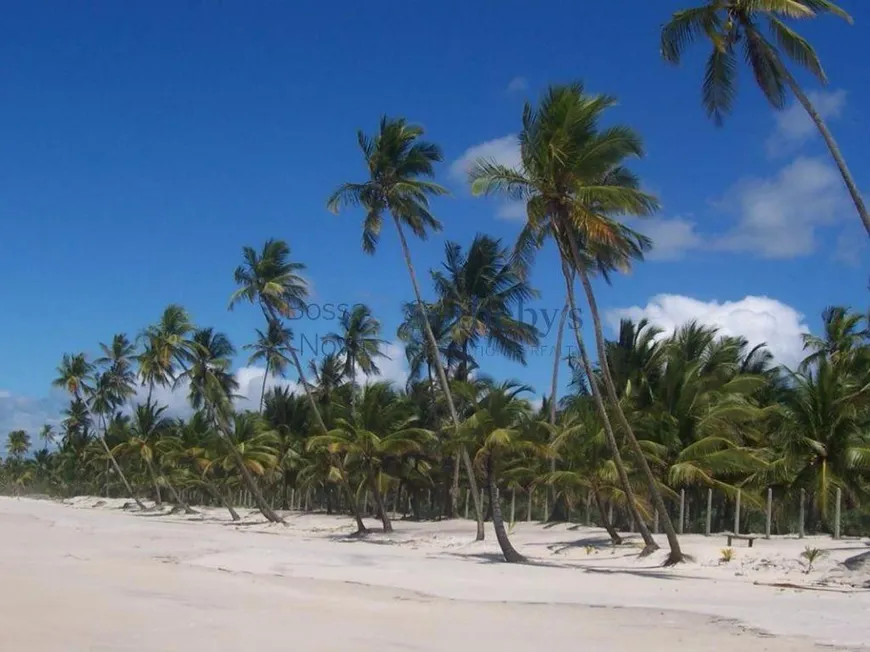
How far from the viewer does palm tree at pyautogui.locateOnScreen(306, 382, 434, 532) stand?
3147cm

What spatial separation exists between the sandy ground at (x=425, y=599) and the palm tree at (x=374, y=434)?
23.4 feet

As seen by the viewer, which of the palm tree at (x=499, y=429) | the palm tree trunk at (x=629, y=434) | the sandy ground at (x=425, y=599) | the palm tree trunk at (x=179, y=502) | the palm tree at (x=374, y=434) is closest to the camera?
the sandy ground at (x=425, y=599)

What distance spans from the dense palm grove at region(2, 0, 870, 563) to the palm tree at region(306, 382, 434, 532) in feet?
0.32

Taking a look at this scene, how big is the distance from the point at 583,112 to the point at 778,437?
40.5 feet

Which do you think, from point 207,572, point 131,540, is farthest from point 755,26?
point 131,540

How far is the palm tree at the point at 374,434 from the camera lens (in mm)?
31469

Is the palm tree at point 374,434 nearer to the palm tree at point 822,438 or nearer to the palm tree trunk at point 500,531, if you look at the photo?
the palm tree trunk at point 500,531

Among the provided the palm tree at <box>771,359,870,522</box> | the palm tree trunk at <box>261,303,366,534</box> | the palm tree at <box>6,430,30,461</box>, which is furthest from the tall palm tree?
the palm tree at <box>6,430,30,461</box>

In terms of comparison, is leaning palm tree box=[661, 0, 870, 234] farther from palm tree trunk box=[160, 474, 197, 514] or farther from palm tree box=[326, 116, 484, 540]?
palm tree trunk box=[160, 474, 197, 514]

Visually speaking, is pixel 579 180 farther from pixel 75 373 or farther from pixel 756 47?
pixel 75 373

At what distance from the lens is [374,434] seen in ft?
104

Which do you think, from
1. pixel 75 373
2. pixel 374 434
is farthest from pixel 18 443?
pixel 374 434

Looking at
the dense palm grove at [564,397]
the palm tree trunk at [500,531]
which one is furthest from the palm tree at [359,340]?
the palm tree trunk at [500,531]

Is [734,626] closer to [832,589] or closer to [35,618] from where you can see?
[832,589]
